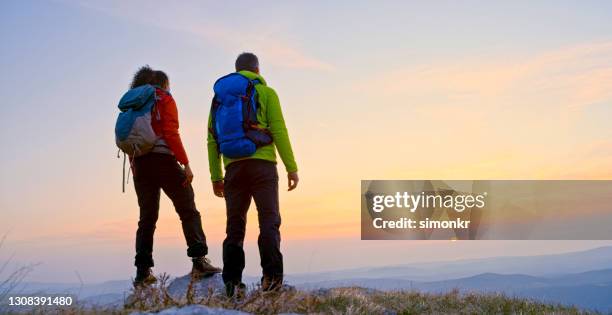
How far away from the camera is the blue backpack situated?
26.6 ft

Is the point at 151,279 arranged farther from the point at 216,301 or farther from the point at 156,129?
the point at 216,301

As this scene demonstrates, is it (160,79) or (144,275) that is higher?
(160,79)

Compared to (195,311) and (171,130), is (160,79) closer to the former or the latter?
(171,130)

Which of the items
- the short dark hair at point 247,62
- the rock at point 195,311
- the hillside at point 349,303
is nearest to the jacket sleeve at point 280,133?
the short dark hair at point 247,62

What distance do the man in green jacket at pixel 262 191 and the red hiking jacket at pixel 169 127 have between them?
3.26 ft

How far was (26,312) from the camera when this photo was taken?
275 inches

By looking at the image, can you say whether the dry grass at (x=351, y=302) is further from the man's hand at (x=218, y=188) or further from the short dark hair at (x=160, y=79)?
the short dark hair at (x=160, y=79)

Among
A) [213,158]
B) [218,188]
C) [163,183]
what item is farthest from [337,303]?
[163,183]

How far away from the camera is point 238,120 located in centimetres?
817

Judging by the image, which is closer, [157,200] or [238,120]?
[238,120]

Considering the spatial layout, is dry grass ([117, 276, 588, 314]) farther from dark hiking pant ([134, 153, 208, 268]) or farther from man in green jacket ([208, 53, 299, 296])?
dark hiking pant ([134, 153, 208, 268])

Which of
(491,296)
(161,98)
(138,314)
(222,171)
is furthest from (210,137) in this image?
(491,296)

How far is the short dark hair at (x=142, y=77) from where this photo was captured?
976 centimetres

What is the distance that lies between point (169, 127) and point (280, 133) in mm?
1819
